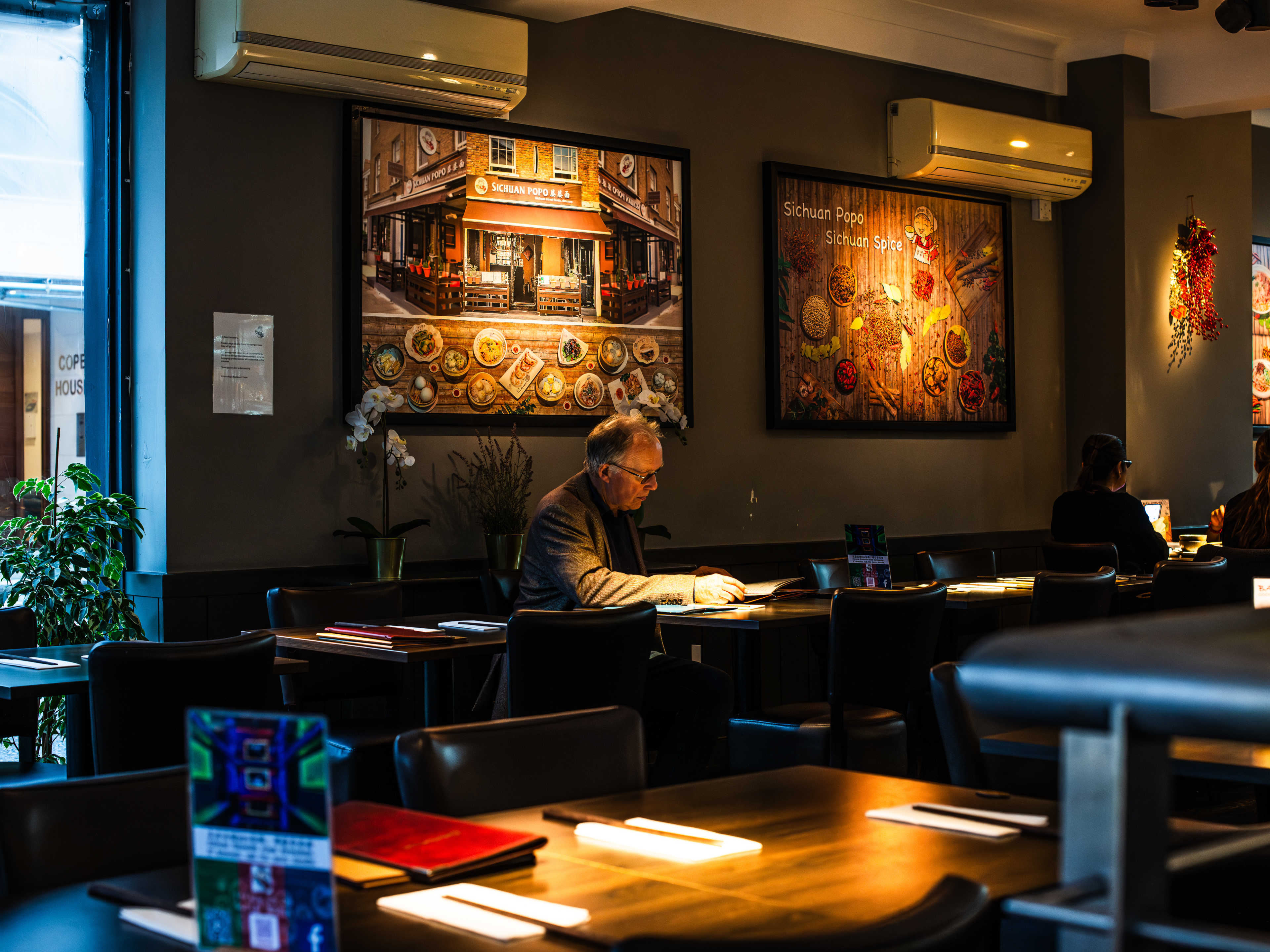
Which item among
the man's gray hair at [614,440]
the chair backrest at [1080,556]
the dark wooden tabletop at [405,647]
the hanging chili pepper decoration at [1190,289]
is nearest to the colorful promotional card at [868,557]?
the man's gray hair at [614,440]

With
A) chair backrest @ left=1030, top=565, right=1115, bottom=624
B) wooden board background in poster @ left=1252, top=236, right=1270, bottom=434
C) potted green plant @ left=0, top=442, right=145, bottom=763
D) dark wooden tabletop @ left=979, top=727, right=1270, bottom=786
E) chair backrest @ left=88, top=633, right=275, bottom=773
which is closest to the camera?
dark wooden tabletop @ left=979, top=727, right=1270, bottom=786

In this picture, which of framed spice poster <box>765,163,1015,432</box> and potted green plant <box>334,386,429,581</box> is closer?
potted green plant <box>334,386,429,581</box>

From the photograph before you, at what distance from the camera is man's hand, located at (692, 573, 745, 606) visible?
4242 mm

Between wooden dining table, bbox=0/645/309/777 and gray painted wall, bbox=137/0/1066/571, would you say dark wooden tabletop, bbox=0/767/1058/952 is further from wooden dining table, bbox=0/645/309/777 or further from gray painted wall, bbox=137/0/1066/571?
gray painted wall, bbox=137/0/1066/571

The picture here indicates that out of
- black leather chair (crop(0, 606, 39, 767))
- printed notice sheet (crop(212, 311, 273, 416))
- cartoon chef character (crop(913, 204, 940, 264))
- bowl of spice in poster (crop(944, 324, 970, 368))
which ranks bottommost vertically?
black leather chair (crop(0, 606, 39, 767))

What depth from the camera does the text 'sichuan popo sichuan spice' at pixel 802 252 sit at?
6762mm

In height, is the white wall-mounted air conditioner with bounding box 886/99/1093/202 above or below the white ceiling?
below

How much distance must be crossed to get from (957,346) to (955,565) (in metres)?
2.02

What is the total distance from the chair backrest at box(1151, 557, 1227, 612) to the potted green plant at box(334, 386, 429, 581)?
2781mm

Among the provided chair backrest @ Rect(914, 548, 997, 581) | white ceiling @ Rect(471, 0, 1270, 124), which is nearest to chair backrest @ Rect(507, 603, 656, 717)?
chair backrest @ Rect(914, 548, 997, 581)

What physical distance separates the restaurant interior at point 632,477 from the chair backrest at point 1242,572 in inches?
0.9

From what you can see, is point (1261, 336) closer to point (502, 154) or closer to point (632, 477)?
point (502, 154)

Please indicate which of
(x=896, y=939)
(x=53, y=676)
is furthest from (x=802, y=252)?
(x=896, y=939)

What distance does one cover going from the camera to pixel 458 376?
5.56m
